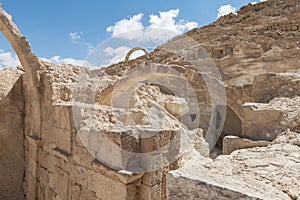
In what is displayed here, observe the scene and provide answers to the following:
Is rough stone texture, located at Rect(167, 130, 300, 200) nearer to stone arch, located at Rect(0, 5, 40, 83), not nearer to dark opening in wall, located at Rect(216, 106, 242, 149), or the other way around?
stone arch, located at Rect(0, 5, 40, 83)

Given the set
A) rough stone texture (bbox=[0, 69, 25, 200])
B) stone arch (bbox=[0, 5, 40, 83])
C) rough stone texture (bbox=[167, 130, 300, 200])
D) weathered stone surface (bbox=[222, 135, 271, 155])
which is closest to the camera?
rough stone texture (bbox=[167, 130, 300, 200])

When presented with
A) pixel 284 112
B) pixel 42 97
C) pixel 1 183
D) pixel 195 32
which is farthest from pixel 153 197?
pixel 195 32

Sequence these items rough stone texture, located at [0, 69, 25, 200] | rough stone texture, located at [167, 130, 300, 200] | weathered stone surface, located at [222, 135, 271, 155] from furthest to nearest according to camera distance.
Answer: rough stone texture, located at [0, 69, 25, 200] → weathered stone surface, located at [222, 135, 271, 155] → rough stone texture, located at [167, 130, 300, 200]

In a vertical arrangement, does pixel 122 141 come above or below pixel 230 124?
above

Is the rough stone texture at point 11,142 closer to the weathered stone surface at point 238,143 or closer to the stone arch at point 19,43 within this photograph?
the stone arch at point 19,43

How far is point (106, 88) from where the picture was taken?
612 cm

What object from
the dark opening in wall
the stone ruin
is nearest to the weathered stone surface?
the stone ruin

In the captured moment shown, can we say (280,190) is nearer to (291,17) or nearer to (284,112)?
(284,112)

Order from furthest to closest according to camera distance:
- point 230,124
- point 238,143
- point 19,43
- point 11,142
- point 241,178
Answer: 1. point 230,124
2. point 11,142
3. point 19,43
4. point 238,143
5. point 241,178

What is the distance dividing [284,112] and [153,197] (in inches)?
68.4

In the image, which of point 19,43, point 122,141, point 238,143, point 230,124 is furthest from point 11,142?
point 230,124

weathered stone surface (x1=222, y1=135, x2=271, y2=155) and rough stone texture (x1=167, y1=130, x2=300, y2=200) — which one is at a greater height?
rough stone texture (x1=167, y1=130, x2=300, y2=200)

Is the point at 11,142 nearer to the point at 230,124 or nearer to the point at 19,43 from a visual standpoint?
the point at 19,43

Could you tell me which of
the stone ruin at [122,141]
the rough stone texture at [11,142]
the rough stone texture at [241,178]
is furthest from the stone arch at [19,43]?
the rough stone texture at [241,178]
